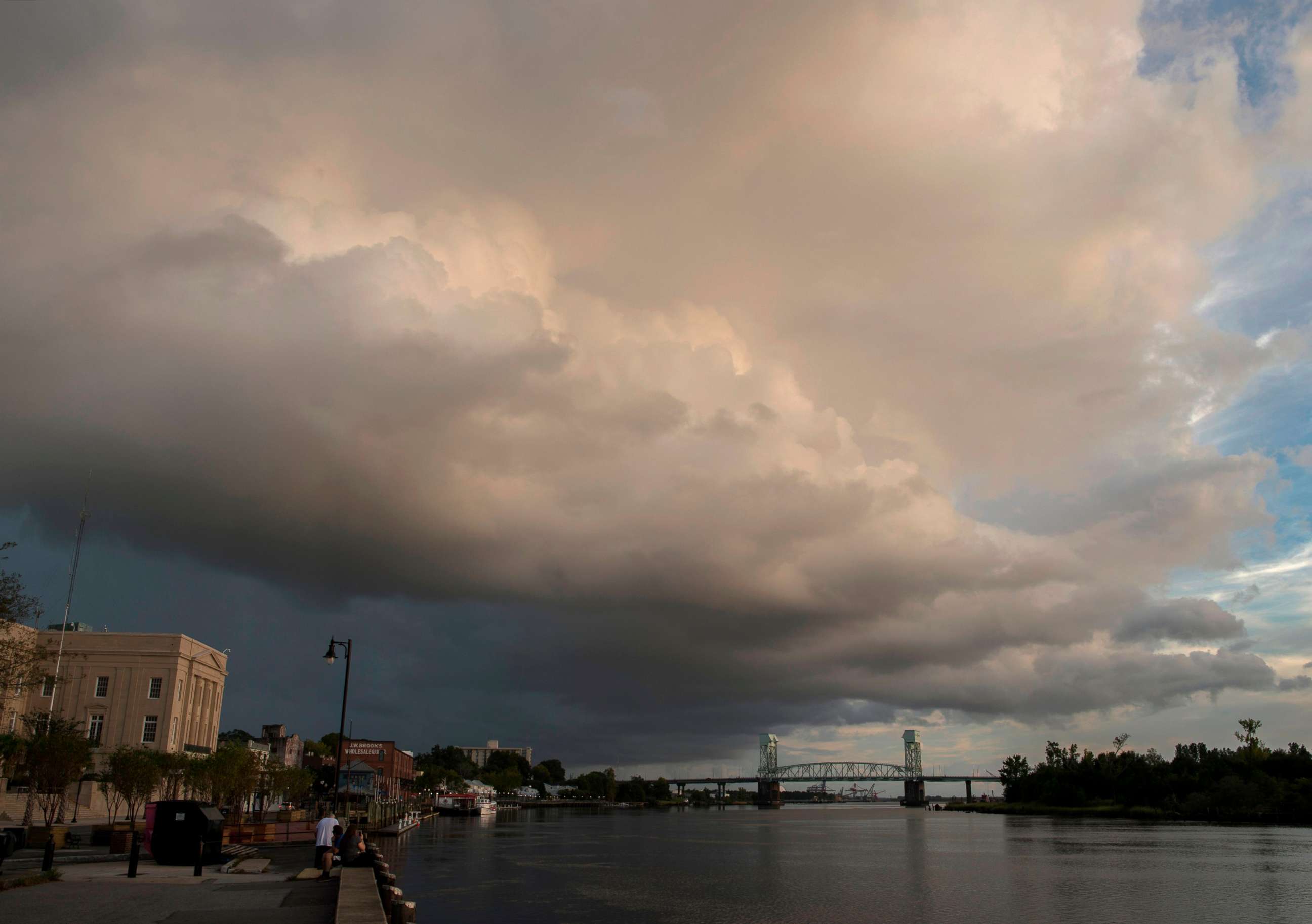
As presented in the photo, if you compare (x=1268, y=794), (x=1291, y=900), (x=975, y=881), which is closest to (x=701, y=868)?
(x=975, y=881)

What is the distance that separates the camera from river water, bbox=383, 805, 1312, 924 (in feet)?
177

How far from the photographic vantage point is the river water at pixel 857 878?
53.8 metres

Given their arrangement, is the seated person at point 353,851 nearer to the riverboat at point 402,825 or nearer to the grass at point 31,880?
the grass at point 31,880

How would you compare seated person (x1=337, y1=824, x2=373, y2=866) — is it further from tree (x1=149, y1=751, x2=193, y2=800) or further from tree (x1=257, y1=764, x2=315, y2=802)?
tree (x1=257, y1=764, x2=315, y2=802)

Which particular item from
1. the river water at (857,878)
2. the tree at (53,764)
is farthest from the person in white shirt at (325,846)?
the tree at (53,764)

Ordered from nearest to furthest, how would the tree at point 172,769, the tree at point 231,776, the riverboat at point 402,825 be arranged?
the tree at point 231,776 → the tree at point 172,769 → the riverboat at point 402,825

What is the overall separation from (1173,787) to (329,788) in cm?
17353

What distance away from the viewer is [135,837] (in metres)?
35.5

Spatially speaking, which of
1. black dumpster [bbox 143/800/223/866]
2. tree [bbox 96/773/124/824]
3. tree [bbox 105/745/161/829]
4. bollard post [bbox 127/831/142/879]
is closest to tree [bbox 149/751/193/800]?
tree [bbox 96/773/124/824]

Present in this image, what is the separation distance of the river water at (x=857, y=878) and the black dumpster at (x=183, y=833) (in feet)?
35.7

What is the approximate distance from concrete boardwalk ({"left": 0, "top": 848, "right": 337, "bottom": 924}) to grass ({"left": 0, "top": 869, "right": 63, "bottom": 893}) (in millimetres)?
325

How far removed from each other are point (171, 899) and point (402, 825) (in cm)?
10413

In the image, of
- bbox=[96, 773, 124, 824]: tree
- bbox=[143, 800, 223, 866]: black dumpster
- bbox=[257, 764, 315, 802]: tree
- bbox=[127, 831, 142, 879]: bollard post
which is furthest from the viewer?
bbox=[257, 764, 315, 802]: tree

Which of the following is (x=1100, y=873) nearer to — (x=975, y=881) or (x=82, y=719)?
(x=975, y=881)
